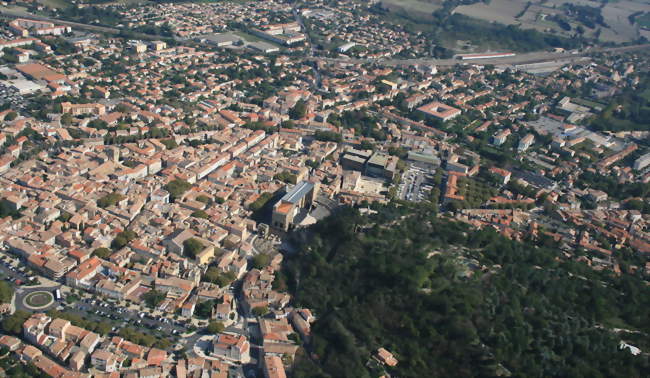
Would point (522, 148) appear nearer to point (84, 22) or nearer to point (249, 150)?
point (249, 150)

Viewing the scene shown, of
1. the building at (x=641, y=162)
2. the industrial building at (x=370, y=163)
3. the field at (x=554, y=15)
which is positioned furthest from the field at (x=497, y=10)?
the industrial building at (x=370, y=163)

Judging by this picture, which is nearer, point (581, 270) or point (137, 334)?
point (137, 334)

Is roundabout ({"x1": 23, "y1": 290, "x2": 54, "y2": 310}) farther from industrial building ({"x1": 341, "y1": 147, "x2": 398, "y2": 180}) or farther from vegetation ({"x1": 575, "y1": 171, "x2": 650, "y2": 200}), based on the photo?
vegetation ({"x1": 575, "y1": 171, "x2": 650, "y2": 200})

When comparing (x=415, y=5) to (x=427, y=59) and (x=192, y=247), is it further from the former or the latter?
(x=192, y=247)

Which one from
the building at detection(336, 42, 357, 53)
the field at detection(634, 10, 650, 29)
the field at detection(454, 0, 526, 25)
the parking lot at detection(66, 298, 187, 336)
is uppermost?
the field at detection(634, 10, 650, 29)

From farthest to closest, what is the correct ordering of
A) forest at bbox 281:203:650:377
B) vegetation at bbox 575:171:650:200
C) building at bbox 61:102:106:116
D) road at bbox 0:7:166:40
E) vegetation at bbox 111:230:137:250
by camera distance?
road at bbox 0:7:166:40 < building at bbox 61:102:106:116 < vegetation at bbox 575:171:650:200 < vegetation at bbox 111:230:137:250 < forest at bbox 281:203:650:377

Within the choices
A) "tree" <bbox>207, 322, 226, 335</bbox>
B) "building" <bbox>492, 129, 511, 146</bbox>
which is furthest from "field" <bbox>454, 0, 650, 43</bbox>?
"tree" <bbox>207, 322, 226, 335</bbox>

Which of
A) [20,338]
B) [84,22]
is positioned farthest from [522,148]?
[84,22]

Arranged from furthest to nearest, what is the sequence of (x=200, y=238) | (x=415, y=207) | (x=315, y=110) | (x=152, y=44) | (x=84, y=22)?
(x=84, y=22) → (x=152, y=44) → (x=315, y=110) → (x=415, y=207) → (x=200, y=238)
